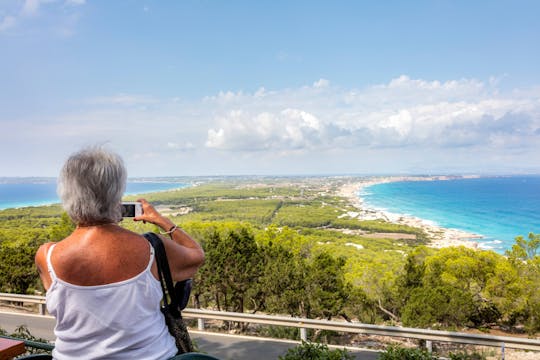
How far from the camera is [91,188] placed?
124 centimetres

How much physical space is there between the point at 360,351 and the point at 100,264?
17.1 feet

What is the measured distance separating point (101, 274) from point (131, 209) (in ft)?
1.06

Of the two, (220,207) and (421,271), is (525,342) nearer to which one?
(421,271)

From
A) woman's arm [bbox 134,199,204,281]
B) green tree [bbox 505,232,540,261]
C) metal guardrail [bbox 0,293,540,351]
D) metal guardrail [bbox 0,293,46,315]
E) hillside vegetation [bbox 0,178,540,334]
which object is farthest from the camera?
green tree [bbox 505,232,540,261]

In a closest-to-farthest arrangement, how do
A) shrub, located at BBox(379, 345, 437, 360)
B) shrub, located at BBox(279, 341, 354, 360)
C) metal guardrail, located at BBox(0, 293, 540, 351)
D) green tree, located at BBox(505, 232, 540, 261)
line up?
shrub, located at BBox(279, 341, 354, 360) → shrub, located at BBox(379, 345, 437, 360) → metal guardrail, located at BBox(0, 293, 540, 351) → green tree, located at BBox(505, 232, 540, 261)

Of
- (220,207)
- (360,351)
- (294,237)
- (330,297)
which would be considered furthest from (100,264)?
(220,207)

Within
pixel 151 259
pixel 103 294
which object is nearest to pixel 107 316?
pixel 103 294

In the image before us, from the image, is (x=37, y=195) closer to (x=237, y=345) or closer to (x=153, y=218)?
(x=237, y=345)

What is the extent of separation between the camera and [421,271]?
11914mm

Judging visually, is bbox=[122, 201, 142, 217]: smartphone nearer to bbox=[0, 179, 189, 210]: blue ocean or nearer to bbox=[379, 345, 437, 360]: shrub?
bbox=[0, 179, 189, 210]: blue ocean

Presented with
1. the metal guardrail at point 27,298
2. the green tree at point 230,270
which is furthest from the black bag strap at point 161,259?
the green tree at point 230,270

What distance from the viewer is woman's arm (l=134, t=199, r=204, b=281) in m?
1.27

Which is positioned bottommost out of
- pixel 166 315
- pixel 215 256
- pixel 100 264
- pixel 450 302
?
pixel 450 302

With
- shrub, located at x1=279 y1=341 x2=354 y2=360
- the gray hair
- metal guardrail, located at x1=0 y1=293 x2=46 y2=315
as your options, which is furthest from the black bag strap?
metal guardrail, located at x1=0 y1=293 x2=46 y2=315
